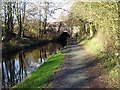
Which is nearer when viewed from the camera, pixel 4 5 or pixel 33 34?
pixel 4 5

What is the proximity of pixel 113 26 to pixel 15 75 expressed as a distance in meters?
8.14

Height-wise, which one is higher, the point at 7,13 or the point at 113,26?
the point at 7,13

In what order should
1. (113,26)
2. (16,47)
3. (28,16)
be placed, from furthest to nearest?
(28,16) → (16,47) → (113,26)

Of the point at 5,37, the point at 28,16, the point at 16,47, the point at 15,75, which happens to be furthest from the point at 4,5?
the point at 15,75

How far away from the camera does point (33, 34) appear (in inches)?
1672

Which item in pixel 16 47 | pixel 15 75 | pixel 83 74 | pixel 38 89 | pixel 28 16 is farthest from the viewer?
pixel 28 16

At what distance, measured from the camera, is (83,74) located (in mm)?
8289

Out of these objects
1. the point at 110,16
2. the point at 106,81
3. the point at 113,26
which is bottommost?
the point at 106,81

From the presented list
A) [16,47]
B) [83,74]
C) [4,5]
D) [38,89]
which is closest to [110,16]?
[83,74]

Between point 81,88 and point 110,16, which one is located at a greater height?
point 110,16

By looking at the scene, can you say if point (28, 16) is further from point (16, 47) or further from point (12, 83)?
point (12, 83)

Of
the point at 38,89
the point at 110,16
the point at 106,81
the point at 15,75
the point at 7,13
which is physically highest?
the point at 7,13

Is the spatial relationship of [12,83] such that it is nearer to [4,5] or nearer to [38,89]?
[38,89]

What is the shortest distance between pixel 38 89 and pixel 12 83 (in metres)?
3.29
